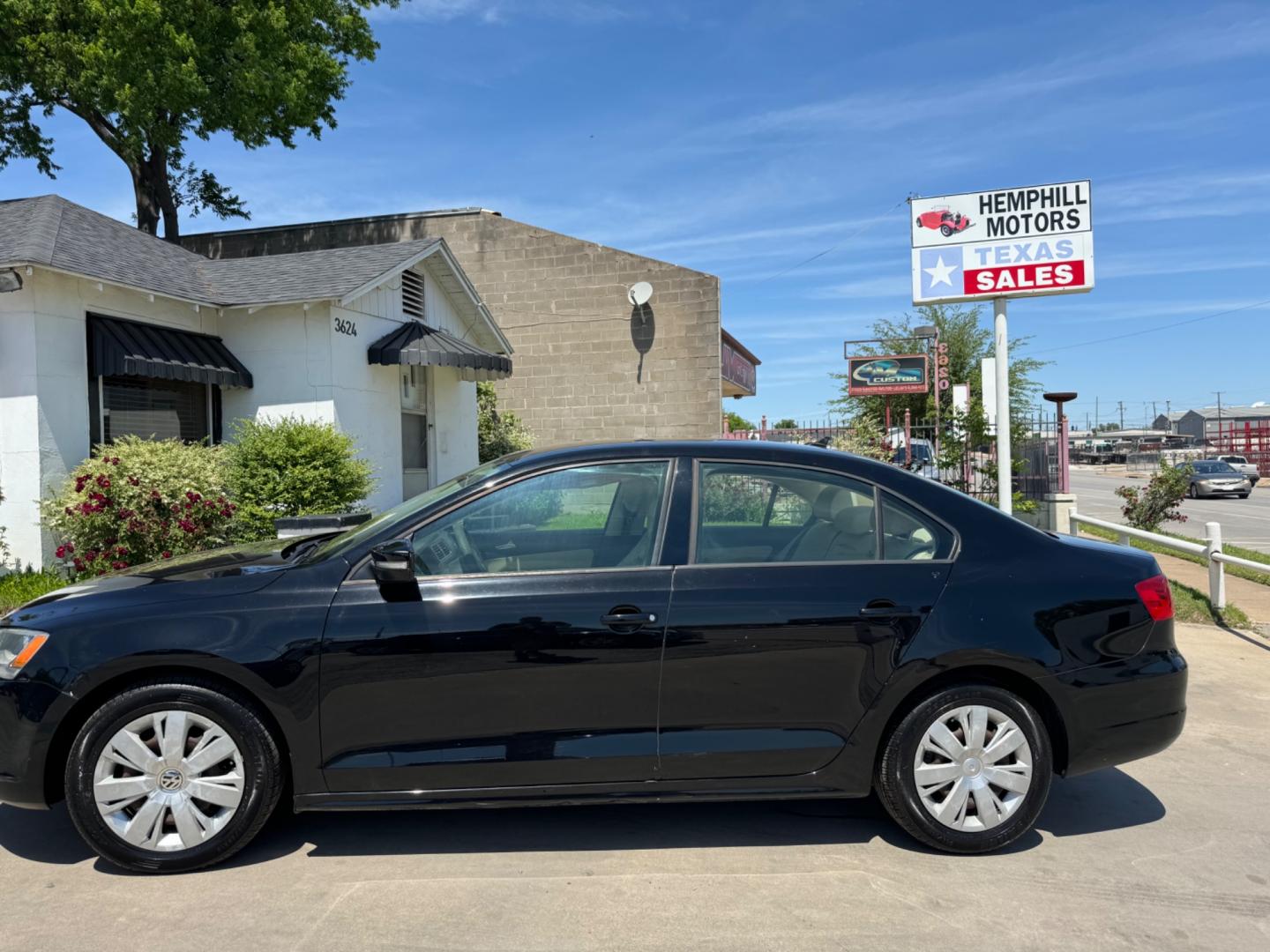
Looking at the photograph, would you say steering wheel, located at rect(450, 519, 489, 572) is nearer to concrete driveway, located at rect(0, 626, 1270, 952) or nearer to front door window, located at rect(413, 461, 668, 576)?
front door window, located at rect(413, 461, 668, 576)

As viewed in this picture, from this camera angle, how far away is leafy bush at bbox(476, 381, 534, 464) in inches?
750

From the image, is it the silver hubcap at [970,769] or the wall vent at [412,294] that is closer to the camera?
the silver hubcap at [970,769]

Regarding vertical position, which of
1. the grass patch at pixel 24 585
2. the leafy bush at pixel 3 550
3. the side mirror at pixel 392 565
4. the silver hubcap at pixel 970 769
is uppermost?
the side mirror at pixel 392 565

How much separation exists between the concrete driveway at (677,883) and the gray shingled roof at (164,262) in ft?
24.0

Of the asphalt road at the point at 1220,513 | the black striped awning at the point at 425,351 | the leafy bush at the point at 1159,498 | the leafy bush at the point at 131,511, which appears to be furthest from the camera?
the asphalt road at the point at 1220,513

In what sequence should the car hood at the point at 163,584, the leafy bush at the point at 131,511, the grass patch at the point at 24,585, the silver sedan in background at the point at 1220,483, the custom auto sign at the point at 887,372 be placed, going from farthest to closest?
the silver sedan in background at the point at 1220,483
the custom auto sign at the point at 887,372
the leafy bush at the point at 131,511
the grass patch at the point at 24,585
the car hood at the point at 163,584

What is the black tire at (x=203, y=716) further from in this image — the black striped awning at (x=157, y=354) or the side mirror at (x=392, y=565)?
the black striped awning at (x=157, y=354)

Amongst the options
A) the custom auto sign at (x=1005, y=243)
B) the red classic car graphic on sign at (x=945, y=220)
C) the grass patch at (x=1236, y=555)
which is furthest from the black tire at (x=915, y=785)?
the red classic car graphic on sign at (x=945, y=220)

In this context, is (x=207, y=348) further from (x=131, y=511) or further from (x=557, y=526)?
(x=557, y=526)

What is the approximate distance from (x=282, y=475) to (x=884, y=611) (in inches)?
314

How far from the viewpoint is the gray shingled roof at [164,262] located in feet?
32.4

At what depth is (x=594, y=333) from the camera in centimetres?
2045

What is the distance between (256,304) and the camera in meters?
11.6

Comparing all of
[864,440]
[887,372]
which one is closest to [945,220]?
[864,440]
